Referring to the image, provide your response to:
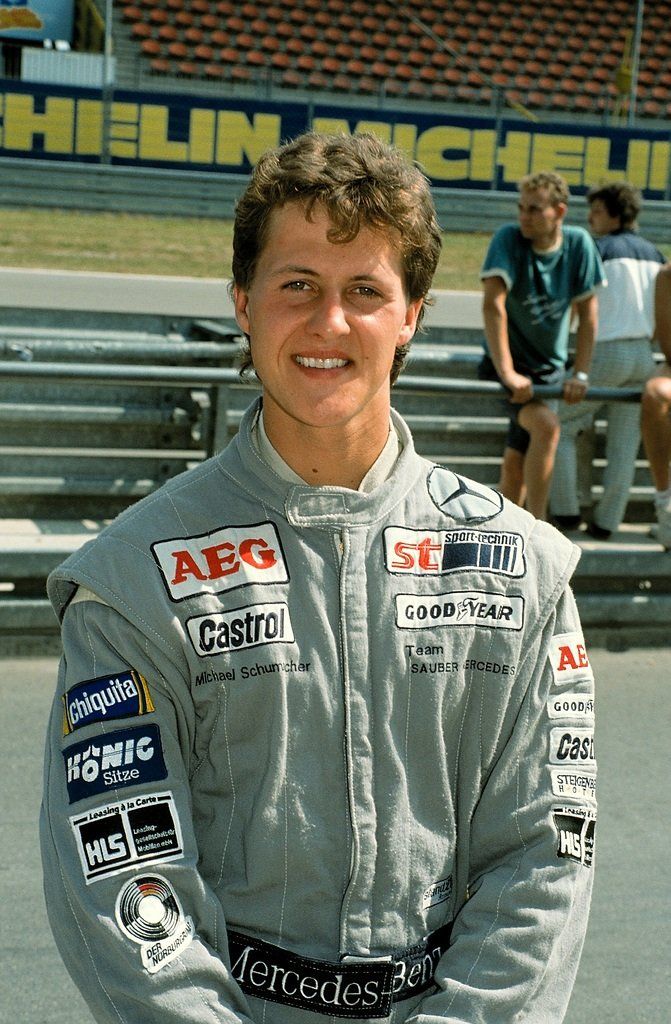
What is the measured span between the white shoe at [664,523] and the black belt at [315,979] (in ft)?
16.0

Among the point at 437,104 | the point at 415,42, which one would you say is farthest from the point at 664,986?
the point at 415,42

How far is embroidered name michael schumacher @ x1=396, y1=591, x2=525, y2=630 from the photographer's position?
167cm

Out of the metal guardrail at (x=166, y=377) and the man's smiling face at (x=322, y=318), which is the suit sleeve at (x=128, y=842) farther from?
the metal guardrail at (x=166, y=377)

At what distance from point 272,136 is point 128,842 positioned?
19.0m

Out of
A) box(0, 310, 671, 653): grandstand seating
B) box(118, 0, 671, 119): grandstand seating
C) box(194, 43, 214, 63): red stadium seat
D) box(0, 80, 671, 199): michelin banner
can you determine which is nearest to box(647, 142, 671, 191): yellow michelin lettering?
box(0, 80, 671, 199): michelin banner

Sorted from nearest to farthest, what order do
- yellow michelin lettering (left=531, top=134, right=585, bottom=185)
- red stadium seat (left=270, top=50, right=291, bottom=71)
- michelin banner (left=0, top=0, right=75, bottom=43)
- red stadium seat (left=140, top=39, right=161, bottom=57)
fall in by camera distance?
1. yellow michelin lettering (left=531, top=134, right=585, bottom=185)
2. michelin banner (left=0, top=0, right=75, bottom=43)
3. red stadium seat (left=140, top=39, right=161, bottom=57)
4. red stadium seat (left=270, top=50, right=291, bottom=71)

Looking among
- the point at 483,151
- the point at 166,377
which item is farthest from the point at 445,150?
the point at 166,377

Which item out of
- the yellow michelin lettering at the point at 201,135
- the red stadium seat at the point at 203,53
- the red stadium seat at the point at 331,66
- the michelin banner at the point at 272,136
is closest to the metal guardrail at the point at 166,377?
the michelin banner at the point at 272,136

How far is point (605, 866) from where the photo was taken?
391 centimetres

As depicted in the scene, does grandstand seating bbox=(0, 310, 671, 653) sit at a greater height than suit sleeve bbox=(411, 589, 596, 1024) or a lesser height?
lesser

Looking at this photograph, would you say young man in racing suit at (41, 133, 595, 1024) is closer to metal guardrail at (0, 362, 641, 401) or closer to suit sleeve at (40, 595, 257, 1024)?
suit sleeve at (40, 595, 257, 1024)

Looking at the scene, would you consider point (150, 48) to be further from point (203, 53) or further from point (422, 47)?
point (422, 47)

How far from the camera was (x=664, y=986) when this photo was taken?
11.0ft

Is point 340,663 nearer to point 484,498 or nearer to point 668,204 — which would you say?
point 484,498
